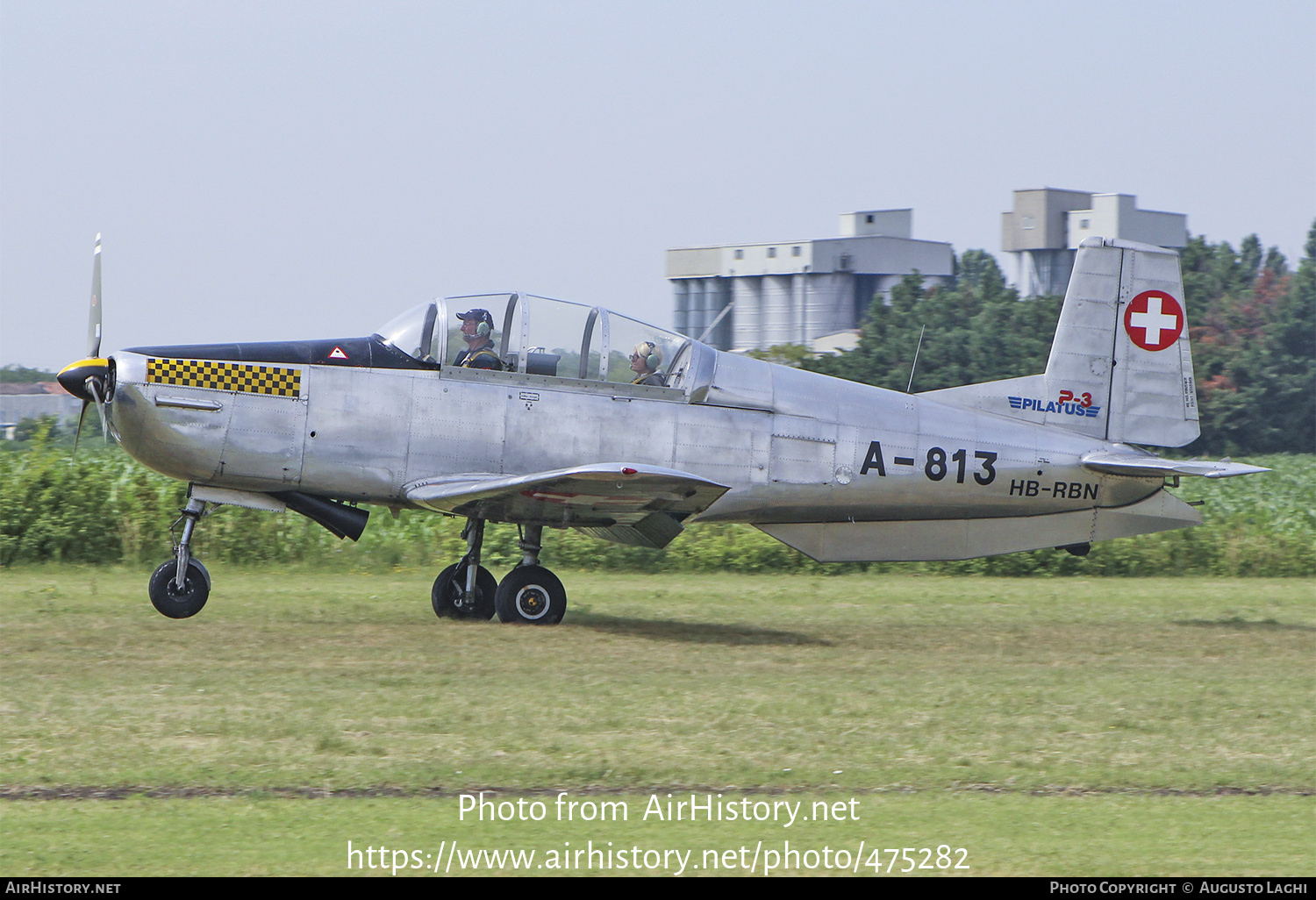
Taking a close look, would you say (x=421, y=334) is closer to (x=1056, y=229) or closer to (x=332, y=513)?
(x=332, y=513)

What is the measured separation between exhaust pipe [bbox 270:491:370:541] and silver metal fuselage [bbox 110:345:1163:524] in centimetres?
17

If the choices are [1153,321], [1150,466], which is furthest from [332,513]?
[1153,321]

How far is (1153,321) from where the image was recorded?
11617 millimetres

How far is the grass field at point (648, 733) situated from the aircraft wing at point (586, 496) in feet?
2.89

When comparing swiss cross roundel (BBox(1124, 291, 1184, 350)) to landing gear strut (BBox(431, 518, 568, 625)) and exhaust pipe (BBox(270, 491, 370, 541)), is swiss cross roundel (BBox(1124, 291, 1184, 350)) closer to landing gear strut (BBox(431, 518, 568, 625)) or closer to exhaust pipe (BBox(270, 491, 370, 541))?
landing gear strut (BBox(431, 518, 568, 625))

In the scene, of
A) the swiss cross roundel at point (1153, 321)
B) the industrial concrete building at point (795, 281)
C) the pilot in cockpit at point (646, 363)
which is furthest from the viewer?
the industrial concrete building at point (795, 281)

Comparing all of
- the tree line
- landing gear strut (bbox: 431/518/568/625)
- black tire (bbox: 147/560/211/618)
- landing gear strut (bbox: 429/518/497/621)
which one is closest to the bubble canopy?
landing gear strut (bbox: 431/518/568/625)

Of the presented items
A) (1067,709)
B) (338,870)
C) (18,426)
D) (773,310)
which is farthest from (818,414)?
(773,310)

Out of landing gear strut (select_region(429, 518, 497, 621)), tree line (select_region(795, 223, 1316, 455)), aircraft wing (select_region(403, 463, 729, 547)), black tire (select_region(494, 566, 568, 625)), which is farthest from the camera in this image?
tree line (select_region(795, 223, 1316, 455))

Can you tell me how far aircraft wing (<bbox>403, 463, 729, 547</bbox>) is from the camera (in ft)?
29.4

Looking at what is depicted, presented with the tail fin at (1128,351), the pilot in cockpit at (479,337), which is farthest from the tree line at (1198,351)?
the pilot in cockpit at (479,337)

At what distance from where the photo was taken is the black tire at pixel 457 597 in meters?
10.6

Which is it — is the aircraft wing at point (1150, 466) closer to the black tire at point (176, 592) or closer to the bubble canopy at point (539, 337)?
the bubble canopy at point (539, 337)

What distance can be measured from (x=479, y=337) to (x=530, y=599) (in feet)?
6.70
